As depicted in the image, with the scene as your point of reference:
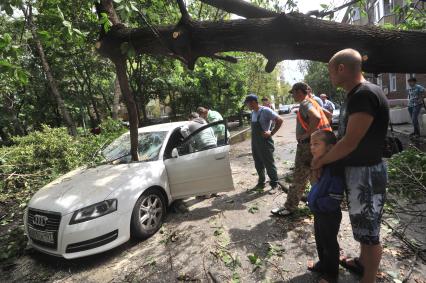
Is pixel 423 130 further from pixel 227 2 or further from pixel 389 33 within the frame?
pixel 227 2

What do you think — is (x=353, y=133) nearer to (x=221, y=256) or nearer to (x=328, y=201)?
(x=328, y=201)

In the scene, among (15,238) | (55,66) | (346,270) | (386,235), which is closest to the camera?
(346,270)

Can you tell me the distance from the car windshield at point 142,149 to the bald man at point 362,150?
3.27 m

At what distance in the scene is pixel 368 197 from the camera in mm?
2303

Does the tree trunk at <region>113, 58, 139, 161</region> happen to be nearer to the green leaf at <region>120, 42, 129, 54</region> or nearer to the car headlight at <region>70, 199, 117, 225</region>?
the green leaf at <region>120, 42, 129, 54</region>

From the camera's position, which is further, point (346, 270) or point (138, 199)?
point (138, 199)

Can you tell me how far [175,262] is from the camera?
11.9 feet

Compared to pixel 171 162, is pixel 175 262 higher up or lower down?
lower down

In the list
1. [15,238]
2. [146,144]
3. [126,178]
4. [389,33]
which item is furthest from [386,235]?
[15,238]

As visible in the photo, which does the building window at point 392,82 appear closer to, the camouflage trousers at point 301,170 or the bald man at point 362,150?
the camouflage trousers at point 301,170

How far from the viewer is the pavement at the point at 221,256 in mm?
3150

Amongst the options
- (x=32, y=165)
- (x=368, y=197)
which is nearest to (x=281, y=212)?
(x=368, y=197)

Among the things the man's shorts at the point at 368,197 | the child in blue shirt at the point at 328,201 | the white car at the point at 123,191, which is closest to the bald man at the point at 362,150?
the man's shorts at the point at 368,197

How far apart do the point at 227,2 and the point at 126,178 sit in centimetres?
280
